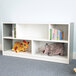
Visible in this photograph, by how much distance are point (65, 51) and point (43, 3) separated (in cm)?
96

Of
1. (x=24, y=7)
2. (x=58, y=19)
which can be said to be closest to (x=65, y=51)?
(x=58, y=19)

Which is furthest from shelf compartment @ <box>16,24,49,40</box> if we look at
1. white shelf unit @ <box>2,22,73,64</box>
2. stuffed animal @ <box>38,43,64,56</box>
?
stuffed animal @ <box>38,43,64,56</box>

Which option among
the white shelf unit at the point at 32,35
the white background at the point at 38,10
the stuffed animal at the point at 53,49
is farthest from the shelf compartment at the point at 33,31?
the stuffed animal at the point at 53,49

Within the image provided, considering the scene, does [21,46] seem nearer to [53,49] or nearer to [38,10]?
[53,49]

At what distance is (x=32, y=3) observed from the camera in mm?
2658

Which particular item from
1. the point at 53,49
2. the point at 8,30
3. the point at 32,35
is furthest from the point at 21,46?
the point at 53,49

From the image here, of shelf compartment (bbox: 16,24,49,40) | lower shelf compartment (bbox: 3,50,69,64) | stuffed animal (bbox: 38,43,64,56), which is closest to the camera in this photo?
lower shelf compartment (bbox: 3,50,69,64)

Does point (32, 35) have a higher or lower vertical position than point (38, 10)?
lower

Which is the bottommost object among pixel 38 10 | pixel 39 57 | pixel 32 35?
pixel 39 57

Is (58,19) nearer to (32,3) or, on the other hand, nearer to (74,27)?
Answer: (74,27)

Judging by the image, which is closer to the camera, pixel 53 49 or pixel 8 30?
pixel 53 49

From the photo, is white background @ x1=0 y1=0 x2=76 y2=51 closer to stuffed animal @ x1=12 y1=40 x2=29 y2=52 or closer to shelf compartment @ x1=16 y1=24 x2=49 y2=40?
shelf compartment @ x1=16 y1=24 x2=49 y2=40

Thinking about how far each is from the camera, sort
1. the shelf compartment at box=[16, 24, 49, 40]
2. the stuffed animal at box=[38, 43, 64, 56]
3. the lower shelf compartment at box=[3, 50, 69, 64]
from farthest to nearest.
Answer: the shelf compartment at box=[16, 24, 49, 40] < the stuffed animal at box=[38, 43, 64, 56] < the lower shelf compartment at box=[3, 50, 69, 64]

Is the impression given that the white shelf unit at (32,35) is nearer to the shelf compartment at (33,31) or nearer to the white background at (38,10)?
the shelf compartment at (33,31)
